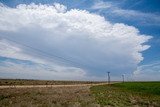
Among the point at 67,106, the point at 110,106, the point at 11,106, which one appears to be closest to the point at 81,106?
the point at 67,106

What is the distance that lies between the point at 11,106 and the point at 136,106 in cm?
1059

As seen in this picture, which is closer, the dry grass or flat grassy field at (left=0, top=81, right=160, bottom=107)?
the dry grass

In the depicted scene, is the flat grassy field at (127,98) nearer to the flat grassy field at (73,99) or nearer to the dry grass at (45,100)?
the flat grassy field at (73,99)

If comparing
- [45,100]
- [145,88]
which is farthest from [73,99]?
[145,88]

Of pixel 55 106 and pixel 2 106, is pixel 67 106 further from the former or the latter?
pixel 2 106

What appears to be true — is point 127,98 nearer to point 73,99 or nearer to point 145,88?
point 73,99

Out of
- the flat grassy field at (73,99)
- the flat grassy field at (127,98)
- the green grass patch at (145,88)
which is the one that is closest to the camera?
the flat grassy field at (73,99)

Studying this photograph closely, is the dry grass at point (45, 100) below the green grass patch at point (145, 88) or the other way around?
below

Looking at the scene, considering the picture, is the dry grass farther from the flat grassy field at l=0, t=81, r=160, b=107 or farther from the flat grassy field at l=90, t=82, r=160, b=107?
the flat grassy field at l=90, t=82, r=160, b=107

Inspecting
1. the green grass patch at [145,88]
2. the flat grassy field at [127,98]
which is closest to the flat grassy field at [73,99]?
the flat grassy field at [127,98]

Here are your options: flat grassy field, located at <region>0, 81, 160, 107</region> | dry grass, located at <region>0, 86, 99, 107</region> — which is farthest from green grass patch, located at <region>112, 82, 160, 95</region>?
dry grass, located at <region>0, 86, 99, 107</region>

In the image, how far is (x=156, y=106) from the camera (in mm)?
21531

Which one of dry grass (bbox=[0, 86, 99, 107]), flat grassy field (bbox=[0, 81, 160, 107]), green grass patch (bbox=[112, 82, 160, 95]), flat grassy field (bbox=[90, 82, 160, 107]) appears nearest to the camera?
dry grass (bbox=[0, 86, 99, 107])

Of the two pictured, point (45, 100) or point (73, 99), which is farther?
point (73, 99)
